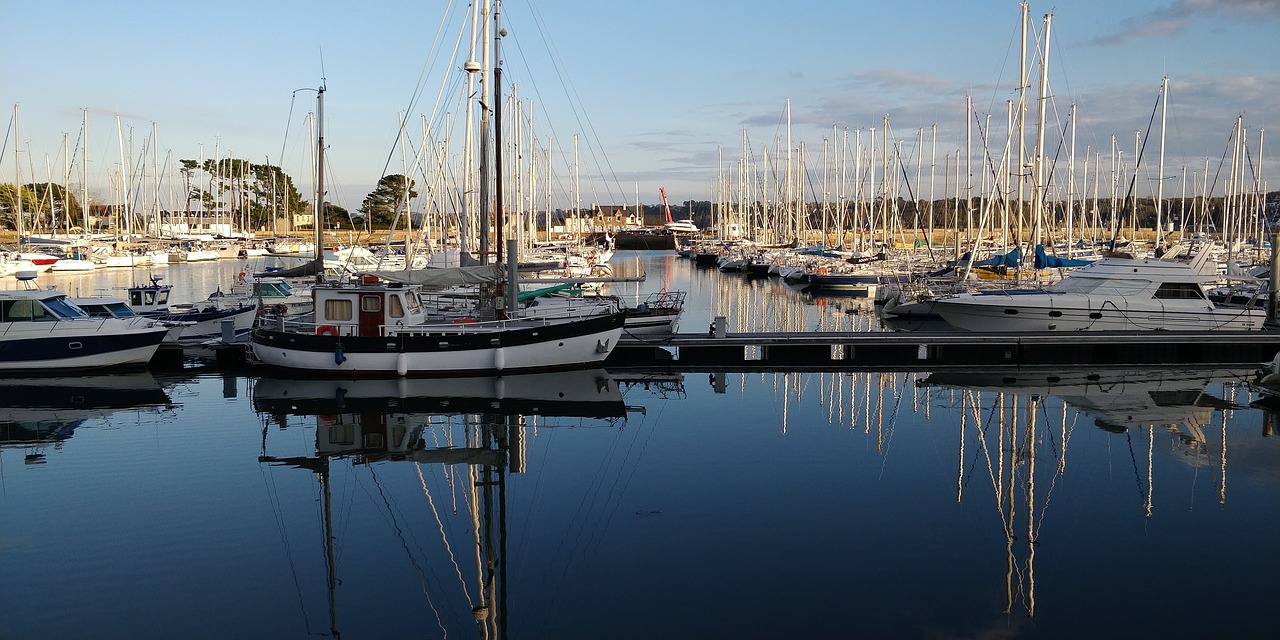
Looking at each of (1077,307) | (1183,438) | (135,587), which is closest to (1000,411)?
(1183,438)

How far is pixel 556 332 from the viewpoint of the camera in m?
24.1

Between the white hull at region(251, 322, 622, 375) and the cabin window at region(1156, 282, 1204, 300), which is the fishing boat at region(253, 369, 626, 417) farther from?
the cabin window at region(1156, 282, 1204, 300)

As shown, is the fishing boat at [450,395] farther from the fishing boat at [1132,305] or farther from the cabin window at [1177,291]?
the cabin window at [1177,291]

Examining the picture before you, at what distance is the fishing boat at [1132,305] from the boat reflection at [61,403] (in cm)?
2358

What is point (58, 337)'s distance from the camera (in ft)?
79.3

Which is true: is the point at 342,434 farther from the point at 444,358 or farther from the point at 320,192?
the point at 320,192

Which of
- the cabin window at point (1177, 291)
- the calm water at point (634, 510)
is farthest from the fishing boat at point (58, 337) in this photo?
the cabin window at point (1177, 291)

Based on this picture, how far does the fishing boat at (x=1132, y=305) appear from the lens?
94.0 ft

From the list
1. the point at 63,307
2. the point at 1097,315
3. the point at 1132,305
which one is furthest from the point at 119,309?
the point at 1132,305

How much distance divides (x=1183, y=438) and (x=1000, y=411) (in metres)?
3.61

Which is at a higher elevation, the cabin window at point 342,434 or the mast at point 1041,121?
the mast at point 1041,121

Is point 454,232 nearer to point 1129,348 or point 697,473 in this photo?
point 1129,348

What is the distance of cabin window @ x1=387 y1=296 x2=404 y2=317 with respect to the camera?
77.6 feet

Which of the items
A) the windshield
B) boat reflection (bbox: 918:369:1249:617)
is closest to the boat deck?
boat reflection (bbox: 918:369:1249:617)
